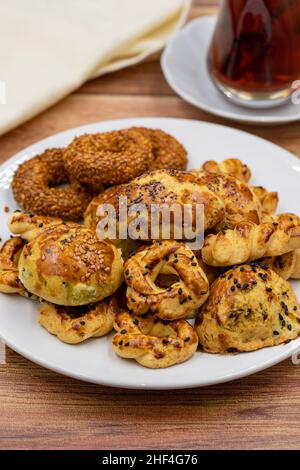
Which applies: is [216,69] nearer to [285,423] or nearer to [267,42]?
[267,42]

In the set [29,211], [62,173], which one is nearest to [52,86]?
[62,173]

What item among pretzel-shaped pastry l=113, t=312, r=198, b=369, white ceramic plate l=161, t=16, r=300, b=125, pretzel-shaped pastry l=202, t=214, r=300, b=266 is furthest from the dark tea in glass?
pretzel-shaped pastry l=113, t=312, r=198, b=369

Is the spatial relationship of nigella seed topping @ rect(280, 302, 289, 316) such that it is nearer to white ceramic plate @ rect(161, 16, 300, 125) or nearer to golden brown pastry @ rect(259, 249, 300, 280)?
golden brown pastry @ rect(259, 249, 300, 280)

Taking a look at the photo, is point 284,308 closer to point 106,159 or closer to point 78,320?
point 78,320

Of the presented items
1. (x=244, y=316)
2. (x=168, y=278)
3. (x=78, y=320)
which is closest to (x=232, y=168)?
(x=168, y=278)

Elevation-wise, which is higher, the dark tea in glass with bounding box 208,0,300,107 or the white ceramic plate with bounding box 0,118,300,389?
the dark tea in glass with bounding box 208,0,300,107

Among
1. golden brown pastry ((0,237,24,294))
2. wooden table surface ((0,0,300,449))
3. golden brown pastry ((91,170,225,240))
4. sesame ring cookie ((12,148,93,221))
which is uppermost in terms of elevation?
golden brown pastry ((91,170,225,240))

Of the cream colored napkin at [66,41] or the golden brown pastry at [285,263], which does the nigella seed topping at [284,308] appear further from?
the cream colored napkin at [66,41]
